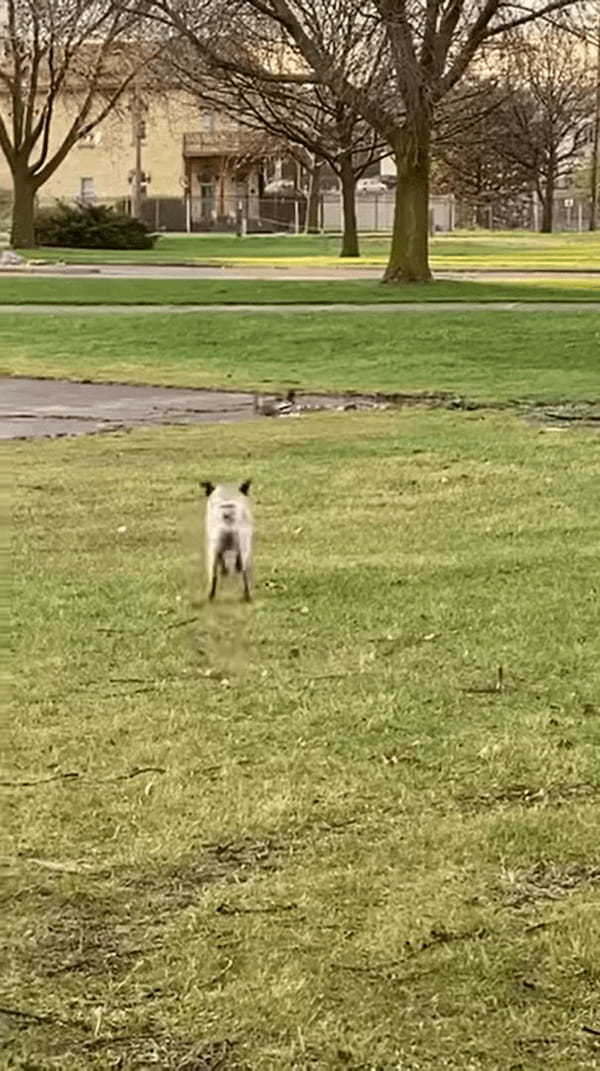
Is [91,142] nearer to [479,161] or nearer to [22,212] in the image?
[479,161]

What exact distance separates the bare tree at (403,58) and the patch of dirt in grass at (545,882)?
23.1 metres

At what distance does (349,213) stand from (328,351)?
1211 inches

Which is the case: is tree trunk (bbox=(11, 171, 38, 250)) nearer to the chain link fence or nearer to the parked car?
the chain link fence

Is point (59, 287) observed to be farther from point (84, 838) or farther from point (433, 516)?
point (84, 838)

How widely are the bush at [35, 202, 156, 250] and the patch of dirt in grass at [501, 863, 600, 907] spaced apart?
56272mm

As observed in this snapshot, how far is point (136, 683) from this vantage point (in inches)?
226

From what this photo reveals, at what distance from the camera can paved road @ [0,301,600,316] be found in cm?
2345

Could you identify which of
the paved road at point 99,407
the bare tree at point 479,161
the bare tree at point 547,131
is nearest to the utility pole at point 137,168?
the bare tree at point 479,161

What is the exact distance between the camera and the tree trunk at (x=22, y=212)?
176 ft

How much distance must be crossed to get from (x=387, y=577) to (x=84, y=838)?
2.96 m

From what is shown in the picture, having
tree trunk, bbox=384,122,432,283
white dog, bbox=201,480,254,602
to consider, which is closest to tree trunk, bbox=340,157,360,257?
tree trunk, bbox=384,122,432,283

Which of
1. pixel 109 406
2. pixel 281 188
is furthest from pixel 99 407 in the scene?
pixel 281 188

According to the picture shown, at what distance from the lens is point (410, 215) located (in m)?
30.1

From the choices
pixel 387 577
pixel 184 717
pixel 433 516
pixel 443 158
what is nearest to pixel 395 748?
pixel 184 717
